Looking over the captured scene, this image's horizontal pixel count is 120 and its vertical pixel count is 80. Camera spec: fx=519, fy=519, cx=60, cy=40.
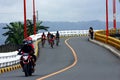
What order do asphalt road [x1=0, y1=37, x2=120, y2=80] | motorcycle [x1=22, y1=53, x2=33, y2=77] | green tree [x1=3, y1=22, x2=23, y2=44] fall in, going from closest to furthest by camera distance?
asphalt road [x1=0, y1=37, x2=120, y2=80], motorcycle [x1=22, y1=53, x2=33, y2=77], green tree [x1=3, y1=22, x2=23, y2=44]

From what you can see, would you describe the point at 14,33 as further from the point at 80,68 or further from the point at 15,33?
the point at 80,68

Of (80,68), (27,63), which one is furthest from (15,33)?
(27,63)

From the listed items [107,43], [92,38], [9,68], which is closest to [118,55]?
[9,68]

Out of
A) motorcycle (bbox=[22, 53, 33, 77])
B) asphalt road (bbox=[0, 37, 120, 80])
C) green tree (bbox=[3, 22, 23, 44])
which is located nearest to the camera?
asphalt road (bbox=[0, 37, 120, 80])

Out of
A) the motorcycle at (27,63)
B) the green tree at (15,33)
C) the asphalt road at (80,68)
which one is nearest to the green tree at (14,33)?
the green tree at (15,33)

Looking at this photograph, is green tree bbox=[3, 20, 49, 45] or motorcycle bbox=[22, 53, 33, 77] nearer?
motorcycle bbox=[22, 53, 33, 77]

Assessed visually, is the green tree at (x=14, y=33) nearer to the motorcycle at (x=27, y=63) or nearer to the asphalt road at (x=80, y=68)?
the asphalt road at (x=80, y=68)

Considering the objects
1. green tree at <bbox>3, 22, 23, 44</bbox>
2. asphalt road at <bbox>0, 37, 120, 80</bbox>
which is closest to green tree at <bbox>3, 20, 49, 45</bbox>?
green tree at <bbox>3, 22, 23, 44</bbox>

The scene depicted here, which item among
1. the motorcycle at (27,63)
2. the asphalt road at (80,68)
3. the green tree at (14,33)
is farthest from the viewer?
the green tree at (14,33)

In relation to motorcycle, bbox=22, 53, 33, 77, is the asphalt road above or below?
below

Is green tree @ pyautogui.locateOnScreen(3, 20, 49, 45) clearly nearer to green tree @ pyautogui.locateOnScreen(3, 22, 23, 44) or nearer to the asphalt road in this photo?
green tree @ pyautogui.locateOnScreen(3, 22, 23, 44)

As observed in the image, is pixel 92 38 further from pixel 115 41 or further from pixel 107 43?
pixel 115 41

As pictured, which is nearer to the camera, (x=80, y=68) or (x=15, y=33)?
(x=80, y=68)

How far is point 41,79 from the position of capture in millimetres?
19891
